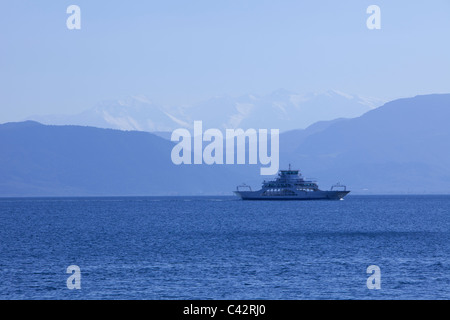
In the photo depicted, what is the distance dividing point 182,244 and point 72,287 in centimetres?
4100

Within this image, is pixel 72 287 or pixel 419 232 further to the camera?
pixel 419 232
